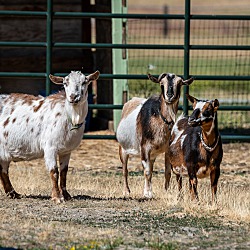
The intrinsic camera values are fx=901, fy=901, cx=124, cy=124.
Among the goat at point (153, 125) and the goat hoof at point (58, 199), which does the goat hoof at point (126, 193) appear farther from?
the goat hoof at point (58, 199)

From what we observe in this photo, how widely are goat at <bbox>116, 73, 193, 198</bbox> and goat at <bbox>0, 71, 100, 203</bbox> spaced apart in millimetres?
867

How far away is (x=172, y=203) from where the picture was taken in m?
9.83

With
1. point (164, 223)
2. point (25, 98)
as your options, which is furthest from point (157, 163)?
point (164, 223)

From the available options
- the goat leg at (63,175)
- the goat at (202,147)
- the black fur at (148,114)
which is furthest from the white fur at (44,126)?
Result: the goat at (202,147)

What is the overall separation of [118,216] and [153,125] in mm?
1735

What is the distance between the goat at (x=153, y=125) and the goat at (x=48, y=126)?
0.87 meters

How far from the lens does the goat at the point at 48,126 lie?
33.1 ft

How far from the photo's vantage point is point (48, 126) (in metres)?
10.2

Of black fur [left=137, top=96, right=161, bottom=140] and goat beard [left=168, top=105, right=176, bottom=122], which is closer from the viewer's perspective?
goat beard [left=168, top=105, right=176, bottom=122]

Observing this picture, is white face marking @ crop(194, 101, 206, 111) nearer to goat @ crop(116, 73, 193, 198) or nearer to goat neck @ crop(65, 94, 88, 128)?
goat @ crop(116, 73, 193, 198)

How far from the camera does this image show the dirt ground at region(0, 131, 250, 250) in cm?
795

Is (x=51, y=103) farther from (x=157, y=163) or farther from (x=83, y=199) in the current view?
(x=157, y=163)

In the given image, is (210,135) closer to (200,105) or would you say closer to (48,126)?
(200,105)

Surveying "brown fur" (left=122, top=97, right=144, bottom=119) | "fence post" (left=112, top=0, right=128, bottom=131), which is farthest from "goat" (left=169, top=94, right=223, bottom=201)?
"fence post" (left=112, top=0, right=128, bottom=131)
